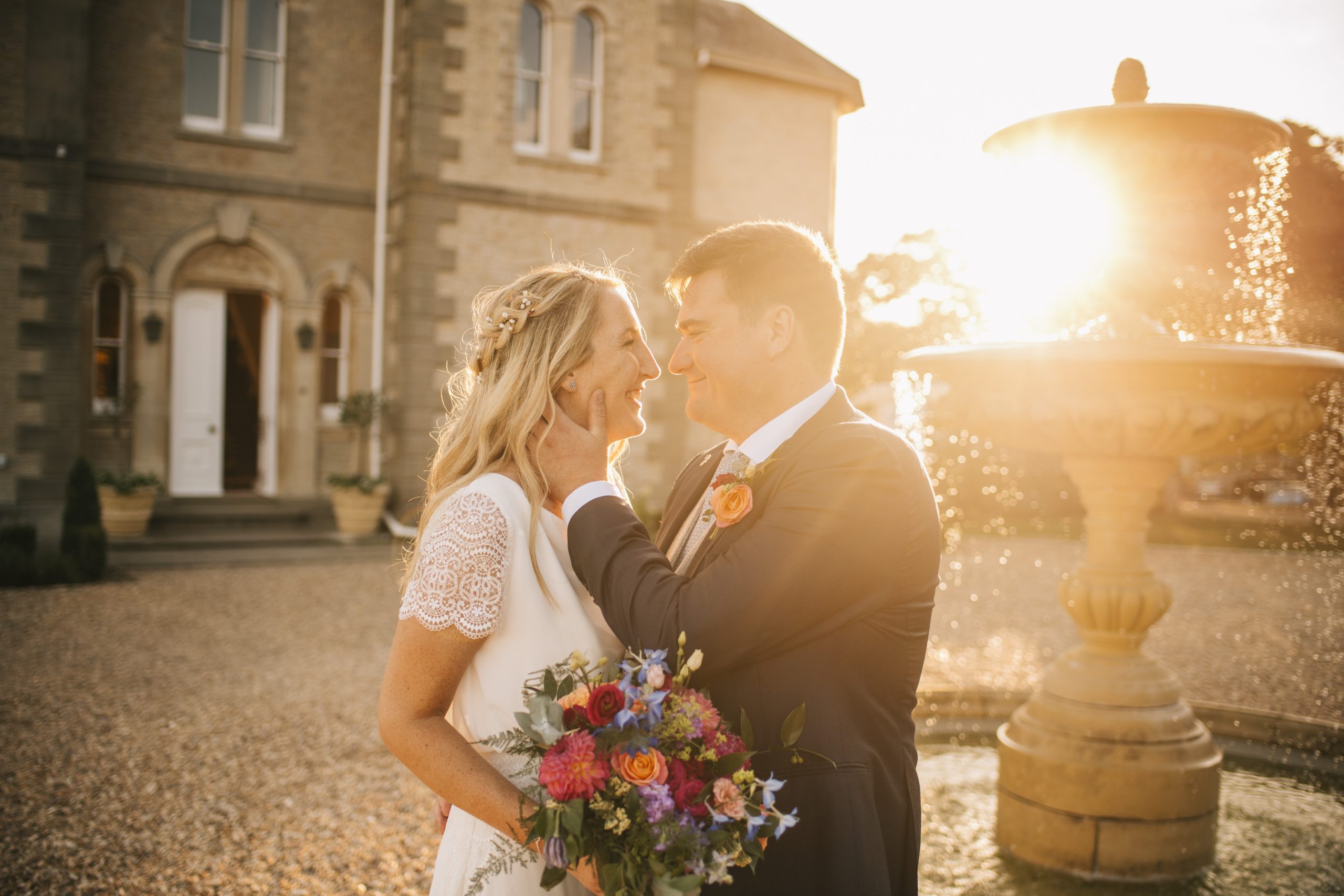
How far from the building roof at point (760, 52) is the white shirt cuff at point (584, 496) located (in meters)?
15.7

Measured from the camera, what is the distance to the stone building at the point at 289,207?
12531 mm

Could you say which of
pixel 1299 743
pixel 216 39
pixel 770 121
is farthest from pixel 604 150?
pixel 1299 743

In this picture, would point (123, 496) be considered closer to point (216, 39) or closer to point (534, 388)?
point (216, 39)

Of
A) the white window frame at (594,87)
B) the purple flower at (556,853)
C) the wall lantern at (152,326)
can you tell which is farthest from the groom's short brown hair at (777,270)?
the white window frame at (594,87)

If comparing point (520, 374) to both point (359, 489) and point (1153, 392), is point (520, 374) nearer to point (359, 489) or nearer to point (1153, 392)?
point (1153, 392)

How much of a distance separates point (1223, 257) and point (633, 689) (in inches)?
172

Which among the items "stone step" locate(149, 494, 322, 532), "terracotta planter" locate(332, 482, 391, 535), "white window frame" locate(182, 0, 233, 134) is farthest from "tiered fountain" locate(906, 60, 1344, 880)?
"white window frame" locate(182, 0, 233, 134)

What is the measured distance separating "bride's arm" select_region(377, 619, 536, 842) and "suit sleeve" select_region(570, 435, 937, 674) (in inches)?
13.8

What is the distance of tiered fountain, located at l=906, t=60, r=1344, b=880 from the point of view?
407 centimetres

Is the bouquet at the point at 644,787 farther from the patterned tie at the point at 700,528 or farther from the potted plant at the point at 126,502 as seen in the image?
the potted plant at the point at 126,502

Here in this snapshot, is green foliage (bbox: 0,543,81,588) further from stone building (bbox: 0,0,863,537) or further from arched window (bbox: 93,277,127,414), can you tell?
arched window (bbox: 93,277,127,414)

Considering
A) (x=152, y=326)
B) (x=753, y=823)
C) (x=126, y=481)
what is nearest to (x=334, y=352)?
(x=152, y=326)

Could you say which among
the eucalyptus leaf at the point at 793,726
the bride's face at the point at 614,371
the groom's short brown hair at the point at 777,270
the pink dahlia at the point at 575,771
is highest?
the groom's short brown hair at the point at 777,270

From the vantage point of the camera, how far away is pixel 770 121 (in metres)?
17.4
